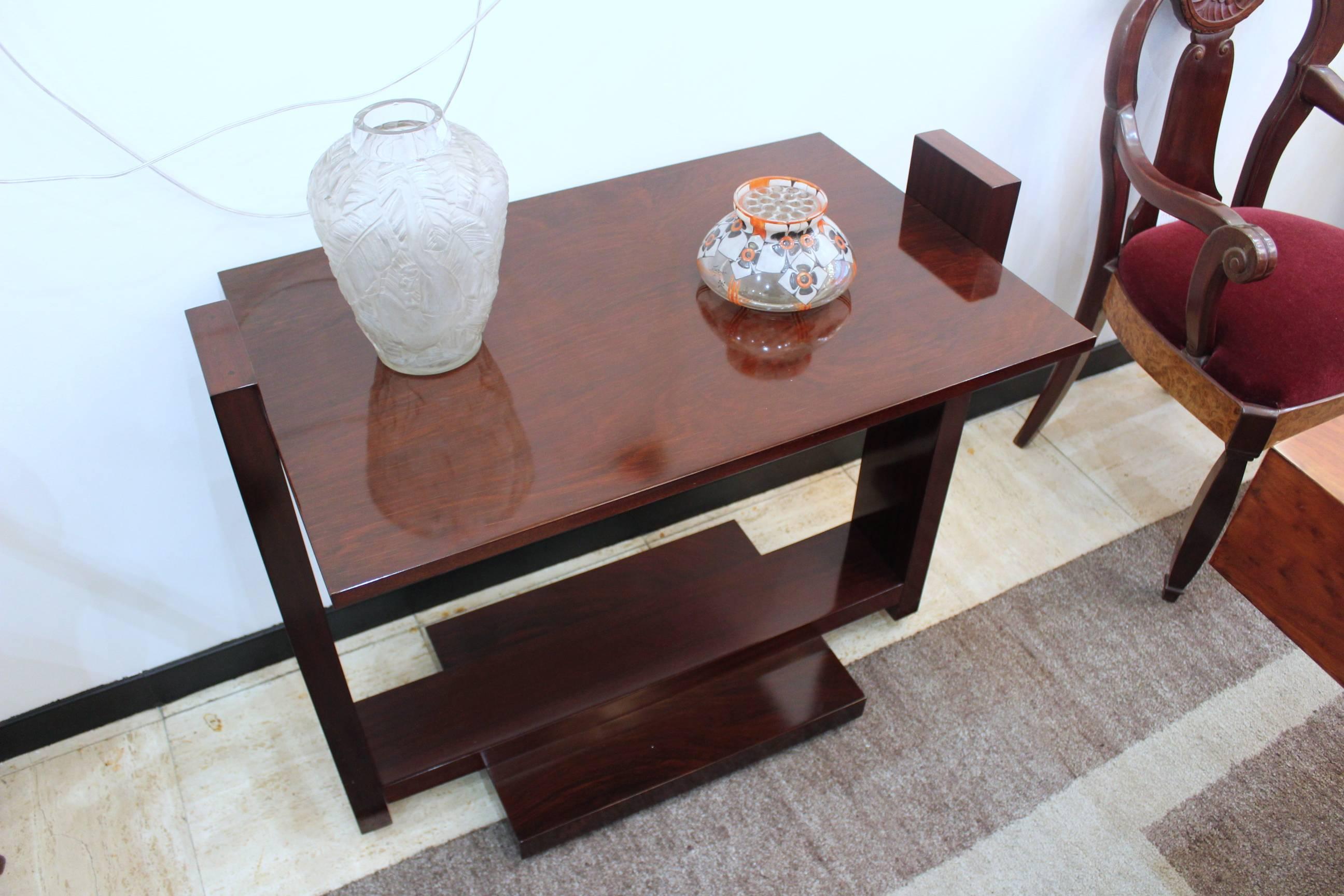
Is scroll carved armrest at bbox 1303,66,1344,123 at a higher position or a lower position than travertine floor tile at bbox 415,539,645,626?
higher

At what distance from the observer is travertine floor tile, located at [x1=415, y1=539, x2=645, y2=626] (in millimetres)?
1720

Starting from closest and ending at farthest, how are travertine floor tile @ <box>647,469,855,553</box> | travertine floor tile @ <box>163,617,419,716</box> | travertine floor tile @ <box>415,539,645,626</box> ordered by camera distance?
travertine floor tile @ <box>163,617,419,716</box> → travertine floor tile @ <box>415,539,645,626</box> → travertine floor tile @ <box>647,469,855,553</box>

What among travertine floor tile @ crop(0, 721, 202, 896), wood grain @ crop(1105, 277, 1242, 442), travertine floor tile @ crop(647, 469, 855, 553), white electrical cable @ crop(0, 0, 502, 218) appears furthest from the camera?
travertine floor tile @ crop(647, 469, 855, 553)

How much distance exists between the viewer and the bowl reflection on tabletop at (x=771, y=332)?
113cm

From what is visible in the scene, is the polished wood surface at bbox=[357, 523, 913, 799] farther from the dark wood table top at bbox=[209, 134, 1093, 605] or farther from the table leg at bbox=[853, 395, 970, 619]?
the dark wood table top at bbox=[209, 134, 1093, 605]

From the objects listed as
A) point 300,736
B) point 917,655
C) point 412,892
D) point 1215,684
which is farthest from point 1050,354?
point 300,736

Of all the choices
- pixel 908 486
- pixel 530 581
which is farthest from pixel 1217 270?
pixel 530 581

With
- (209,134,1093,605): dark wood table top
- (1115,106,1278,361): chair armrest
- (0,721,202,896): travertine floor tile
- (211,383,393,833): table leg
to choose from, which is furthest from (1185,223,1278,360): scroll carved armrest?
(0,721,202,896): travertine floor tile

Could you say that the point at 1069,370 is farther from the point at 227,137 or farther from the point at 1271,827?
the point at 227,137

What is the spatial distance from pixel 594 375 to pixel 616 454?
13cm

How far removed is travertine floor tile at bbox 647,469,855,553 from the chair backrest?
0.69 m

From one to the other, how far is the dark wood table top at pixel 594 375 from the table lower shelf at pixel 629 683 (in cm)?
53

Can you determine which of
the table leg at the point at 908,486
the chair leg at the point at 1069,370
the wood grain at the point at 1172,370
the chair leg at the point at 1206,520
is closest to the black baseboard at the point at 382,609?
the chair leg at the point at 1069,370

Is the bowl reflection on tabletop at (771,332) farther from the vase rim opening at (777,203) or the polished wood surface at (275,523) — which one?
the polished wood surface at (275,523)
